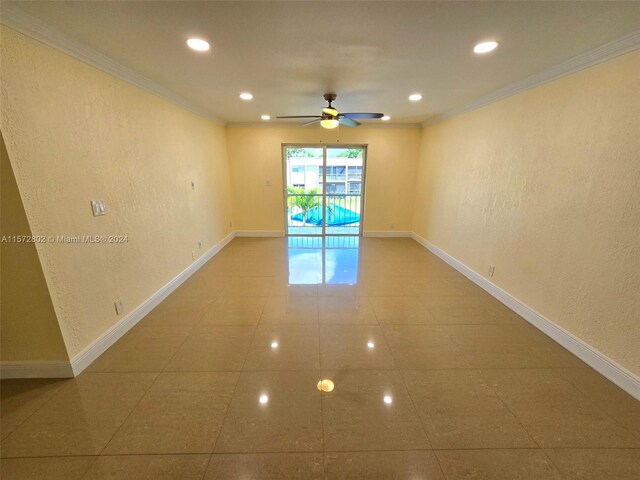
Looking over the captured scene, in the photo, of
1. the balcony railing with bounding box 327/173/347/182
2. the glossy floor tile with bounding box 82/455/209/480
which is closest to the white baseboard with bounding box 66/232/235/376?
the glossy floor tile with bounding box 82/455/209/480

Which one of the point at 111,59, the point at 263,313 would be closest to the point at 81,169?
the point at 111,59

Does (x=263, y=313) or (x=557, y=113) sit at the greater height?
(x=557, y=113)

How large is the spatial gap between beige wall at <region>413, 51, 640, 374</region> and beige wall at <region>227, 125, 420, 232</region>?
1.96 m

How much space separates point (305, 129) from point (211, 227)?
8.72ft

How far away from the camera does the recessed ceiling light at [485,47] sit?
73.6 inches

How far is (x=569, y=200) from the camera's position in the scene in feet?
7.14

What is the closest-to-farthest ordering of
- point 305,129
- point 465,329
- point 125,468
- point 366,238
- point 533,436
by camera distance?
point 125,468, point 533,436, point 465,329, point 305,129, point 366,238

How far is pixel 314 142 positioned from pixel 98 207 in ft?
13.3

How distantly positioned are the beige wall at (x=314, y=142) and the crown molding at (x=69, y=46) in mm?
2410

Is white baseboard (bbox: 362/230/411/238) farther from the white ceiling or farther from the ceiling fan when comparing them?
the white ceiling

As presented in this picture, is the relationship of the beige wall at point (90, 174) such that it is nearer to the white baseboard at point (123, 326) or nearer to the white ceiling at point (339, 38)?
the white baseboard at point (123, 326)

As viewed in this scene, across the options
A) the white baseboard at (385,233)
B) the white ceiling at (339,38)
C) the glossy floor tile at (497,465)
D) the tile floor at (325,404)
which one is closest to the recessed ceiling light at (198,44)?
the white ceiling at (339,38)

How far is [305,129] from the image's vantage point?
5262mm

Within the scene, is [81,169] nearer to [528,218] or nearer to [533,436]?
[533,436]
